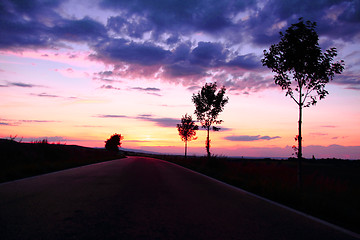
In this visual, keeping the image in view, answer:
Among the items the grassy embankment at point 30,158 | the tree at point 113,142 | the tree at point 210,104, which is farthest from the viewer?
the tree at point 113,142

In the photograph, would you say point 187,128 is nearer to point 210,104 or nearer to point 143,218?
point 210,104

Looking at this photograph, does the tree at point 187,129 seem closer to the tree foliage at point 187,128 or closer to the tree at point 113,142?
the tree foliage at point 187,128

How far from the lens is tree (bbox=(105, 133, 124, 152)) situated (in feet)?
334

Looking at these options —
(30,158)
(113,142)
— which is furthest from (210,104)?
(113,142)

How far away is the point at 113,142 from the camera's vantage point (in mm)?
103000

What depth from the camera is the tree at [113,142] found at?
101938 mm

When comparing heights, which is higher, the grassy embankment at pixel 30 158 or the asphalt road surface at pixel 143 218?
the grassy embankment at pixel 30 158

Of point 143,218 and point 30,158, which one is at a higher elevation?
point 30,158

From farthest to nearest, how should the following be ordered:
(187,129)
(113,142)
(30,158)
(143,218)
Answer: (113,142) < (187,129) < (30,158) < (143,218)

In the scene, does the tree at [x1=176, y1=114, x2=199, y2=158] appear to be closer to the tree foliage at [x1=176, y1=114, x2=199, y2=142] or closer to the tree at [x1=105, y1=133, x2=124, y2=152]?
the tree foliage at [x1=176, y1=114, x2=199, y2=142]

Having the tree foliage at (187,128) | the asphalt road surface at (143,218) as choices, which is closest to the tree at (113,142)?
the tree foliage at (187,128)

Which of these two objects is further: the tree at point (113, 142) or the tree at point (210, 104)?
the tree at point (113, 142)

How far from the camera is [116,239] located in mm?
4234

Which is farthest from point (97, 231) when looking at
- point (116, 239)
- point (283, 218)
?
point (283, 218)
